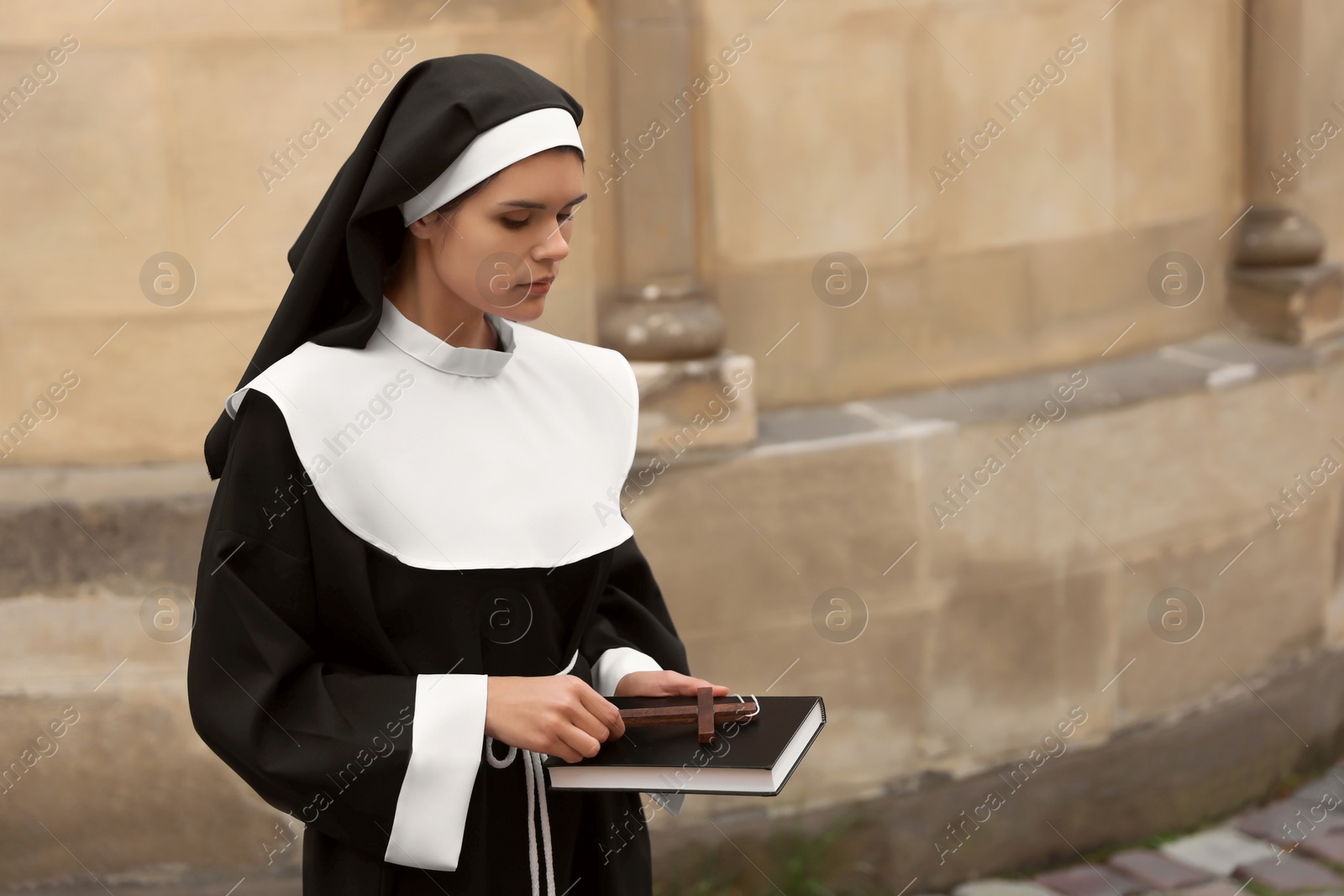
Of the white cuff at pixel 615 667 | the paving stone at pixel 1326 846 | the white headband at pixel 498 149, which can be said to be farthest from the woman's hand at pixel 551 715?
the paving stone at pixel 1326 846

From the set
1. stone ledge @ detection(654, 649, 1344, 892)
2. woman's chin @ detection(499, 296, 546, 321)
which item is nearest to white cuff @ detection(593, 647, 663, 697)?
woman's chin @ detection(499, 296, 546, 321)

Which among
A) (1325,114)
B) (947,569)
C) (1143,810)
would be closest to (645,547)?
(947,569)

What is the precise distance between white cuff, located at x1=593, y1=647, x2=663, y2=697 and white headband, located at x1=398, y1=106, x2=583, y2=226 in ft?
2.61

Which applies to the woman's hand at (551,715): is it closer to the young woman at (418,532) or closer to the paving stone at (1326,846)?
the young woman at (418,532)

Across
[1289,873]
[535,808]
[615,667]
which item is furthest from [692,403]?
[1289,873]

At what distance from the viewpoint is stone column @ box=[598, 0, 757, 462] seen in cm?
434

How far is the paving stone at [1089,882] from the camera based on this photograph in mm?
4934

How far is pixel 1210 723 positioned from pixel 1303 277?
172 cm

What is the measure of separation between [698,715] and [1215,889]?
339 cm

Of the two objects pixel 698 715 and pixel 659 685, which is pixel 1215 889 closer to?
pixel 659 685

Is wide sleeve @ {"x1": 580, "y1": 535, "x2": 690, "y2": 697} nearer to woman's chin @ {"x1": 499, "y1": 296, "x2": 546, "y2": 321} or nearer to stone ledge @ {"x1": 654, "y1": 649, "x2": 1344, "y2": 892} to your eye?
woman's chin @ {"x1": 499, "y1": 296, "x2": 546, "y2": 321}

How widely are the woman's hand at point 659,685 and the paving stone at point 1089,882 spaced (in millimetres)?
3059

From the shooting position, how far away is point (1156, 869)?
507 cm

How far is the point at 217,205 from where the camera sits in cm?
418
